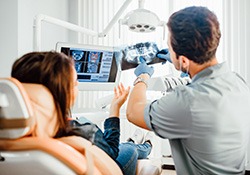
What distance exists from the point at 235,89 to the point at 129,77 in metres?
2.08

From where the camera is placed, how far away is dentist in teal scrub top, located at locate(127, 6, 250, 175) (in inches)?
44.4

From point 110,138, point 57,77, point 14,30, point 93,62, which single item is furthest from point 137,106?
point 14,30

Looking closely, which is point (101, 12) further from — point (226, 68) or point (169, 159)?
point (226, 68)

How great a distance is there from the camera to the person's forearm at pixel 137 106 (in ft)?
4.23

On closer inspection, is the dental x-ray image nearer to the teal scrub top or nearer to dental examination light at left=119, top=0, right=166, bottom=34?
dental examination light at left=119, top=0, right=166, bottom=34

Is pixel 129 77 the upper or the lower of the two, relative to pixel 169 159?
upper

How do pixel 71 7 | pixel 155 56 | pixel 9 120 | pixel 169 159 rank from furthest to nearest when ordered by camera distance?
1. pixel 71 7
2. pixel 169 159
3. pixel 155 56
4. pixel 9 120

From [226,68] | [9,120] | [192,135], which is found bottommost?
[192,135]

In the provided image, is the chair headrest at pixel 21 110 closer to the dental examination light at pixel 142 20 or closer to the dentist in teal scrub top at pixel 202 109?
the dentist in teal scrub top at pixel 202 109

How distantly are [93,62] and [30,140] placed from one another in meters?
1.26

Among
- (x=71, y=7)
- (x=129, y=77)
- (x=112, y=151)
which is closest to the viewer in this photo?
(x=112, y=151)

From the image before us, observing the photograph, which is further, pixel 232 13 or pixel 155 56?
pixel 232 13

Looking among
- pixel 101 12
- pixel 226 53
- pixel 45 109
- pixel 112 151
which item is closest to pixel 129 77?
pixel 101 12

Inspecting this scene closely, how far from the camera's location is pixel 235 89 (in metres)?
1.18
